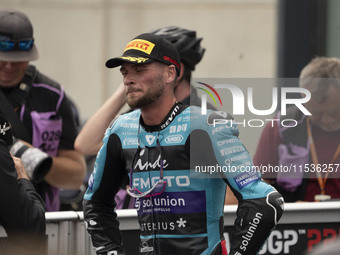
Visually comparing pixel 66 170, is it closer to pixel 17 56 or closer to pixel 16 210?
pixel 17 56

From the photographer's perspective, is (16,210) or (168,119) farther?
(168,119)

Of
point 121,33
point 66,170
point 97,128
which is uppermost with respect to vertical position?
point 97,128

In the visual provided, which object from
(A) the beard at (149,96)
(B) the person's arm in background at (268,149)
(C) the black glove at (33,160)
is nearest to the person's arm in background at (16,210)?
(A) the beard at (149,96)

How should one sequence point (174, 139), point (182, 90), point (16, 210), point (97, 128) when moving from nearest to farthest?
1. point (16, 210)
2. point (174, 139)
3. point (182, 90)
4. point (97, 128)

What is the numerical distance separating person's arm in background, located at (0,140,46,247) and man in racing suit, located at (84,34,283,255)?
21.5 inches

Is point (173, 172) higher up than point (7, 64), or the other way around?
point (7, 64)

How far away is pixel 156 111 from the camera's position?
159 inches

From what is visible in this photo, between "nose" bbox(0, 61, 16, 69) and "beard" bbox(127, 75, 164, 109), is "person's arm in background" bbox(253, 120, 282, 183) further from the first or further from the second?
"nose" bbox(0, 61, 16, 69)

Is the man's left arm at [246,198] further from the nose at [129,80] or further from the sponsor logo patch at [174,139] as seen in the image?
the nose at [129,80]

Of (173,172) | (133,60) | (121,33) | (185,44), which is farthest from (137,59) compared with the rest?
(121,33)

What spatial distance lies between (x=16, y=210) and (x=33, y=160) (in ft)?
4.96

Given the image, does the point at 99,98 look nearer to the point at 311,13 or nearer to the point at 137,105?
the point at 311,13

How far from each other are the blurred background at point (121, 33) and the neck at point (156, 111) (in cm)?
930

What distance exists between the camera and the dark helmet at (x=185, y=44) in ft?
17.7
